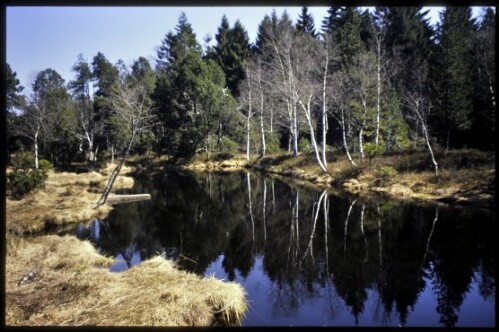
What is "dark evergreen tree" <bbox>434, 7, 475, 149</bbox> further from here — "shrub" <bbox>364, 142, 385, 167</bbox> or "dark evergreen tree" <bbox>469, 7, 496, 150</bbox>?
"shrub" <bbox>364, 142, 385, 167</bbox>

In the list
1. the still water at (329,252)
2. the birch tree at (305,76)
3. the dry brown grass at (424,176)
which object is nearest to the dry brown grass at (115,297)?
the still water at (329,252)

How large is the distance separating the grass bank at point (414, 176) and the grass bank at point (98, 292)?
1717 centimetres

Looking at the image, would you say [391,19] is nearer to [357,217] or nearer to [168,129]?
[168,129]

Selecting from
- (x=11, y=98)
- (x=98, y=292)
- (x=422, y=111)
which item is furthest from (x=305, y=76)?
(x=11, y=98)

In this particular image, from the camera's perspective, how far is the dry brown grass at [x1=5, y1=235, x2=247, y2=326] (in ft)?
25.8

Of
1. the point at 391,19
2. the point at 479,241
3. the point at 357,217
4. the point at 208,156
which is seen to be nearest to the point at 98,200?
the point at 357,217

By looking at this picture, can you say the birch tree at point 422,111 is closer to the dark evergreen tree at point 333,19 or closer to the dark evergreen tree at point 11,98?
the dark evergreen tree at point 333,19

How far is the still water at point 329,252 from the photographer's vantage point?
942 centimetres

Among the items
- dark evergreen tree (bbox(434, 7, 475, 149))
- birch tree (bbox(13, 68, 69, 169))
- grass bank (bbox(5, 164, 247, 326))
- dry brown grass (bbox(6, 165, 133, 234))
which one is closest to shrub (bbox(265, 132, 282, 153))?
dark evergreen tree (bbox(434, 7, 475, 149))

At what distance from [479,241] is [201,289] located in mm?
11287

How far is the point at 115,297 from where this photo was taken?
9.07 metres

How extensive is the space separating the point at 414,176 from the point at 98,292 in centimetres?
2307

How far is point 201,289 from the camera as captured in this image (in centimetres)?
948

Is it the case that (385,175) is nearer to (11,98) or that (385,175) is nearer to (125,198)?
(125,198)
